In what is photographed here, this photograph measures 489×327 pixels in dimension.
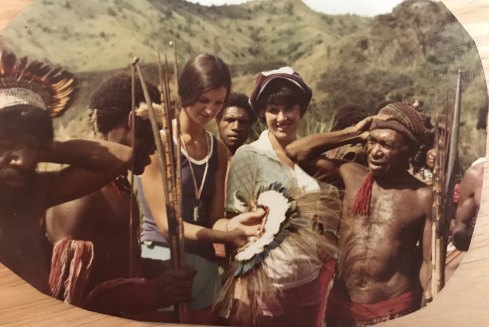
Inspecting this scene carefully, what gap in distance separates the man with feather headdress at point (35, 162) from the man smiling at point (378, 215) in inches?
15.5

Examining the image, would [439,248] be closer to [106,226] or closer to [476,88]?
[476,88]

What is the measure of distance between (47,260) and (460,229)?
85 centimetres

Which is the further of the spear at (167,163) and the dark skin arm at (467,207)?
the dark skin arm at (467,207)

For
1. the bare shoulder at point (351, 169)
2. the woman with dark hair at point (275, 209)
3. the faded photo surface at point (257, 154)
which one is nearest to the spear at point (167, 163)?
the faded photo surface at point (257, 154)

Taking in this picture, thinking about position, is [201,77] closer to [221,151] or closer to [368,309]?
[221,151]

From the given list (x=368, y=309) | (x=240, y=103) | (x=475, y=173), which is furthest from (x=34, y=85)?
(x=475, y=173)

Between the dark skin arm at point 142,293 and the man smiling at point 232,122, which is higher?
the man smiling at point 232,122

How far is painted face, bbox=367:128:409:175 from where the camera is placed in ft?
4.33

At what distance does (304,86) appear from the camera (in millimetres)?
1315

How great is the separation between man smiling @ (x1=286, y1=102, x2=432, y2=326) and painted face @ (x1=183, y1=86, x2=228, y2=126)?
0.17 m

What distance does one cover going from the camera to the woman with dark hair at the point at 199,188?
128 centimetres

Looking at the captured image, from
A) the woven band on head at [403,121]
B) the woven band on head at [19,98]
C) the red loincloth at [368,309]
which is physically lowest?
the red loincloth at [368,309]

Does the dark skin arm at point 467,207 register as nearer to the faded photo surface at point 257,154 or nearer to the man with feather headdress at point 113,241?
the faded photo surface at point 257,154

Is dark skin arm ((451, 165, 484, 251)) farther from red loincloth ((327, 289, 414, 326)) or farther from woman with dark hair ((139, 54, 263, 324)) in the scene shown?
woman with dark hair ((139, 54, 263, 324))
